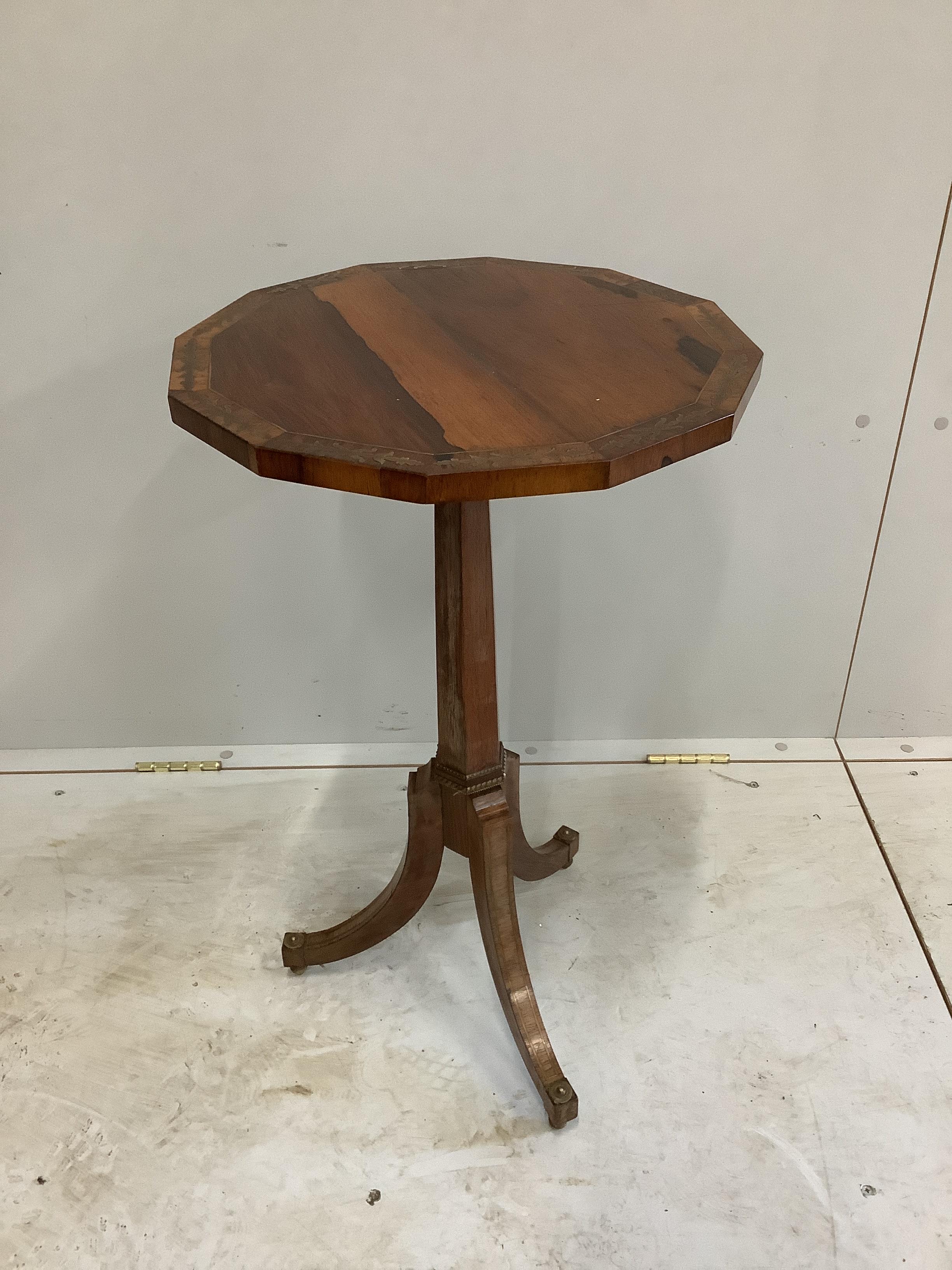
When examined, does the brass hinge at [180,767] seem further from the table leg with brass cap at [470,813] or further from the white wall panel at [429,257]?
the table leg with brass cap at [470,813]

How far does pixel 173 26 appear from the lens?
1.75 m

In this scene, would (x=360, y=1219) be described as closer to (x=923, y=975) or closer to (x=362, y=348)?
(x=923, y=975)

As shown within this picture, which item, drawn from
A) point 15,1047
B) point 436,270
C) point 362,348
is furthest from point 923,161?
point 15,1047

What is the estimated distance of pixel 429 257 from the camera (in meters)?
1.93

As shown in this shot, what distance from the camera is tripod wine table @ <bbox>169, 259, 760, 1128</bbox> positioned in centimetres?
110

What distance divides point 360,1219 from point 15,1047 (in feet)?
2.15

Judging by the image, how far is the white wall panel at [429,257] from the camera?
178 centimetres

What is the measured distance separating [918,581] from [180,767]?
1670mm

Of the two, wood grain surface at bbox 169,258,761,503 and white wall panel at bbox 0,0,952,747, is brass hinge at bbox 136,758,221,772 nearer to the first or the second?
white wall panel at bbox 0,0,952,747

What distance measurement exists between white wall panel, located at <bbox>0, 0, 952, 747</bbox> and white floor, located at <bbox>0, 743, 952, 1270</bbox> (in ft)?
0.80

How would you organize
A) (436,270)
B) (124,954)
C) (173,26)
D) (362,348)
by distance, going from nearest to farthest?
A: 1. (362,348)
2. (436,270)
3. (173,26)
4. (124,954)

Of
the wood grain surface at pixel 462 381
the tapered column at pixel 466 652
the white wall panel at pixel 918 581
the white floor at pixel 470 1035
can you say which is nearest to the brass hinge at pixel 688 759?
the white floor at pixel 470 1035

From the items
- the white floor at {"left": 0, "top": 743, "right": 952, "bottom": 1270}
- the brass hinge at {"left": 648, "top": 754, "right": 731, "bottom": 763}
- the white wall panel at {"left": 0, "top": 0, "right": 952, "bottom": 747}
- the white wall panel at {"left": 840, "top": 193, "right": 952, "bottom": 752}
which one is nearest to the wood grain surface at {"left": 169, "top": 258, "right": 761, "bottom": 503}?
the white wall panel at {"left": 0, "top": 0, "right": 952, "bottom": 747}

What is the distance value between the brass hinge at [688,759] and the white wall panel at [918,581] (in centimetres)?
33
